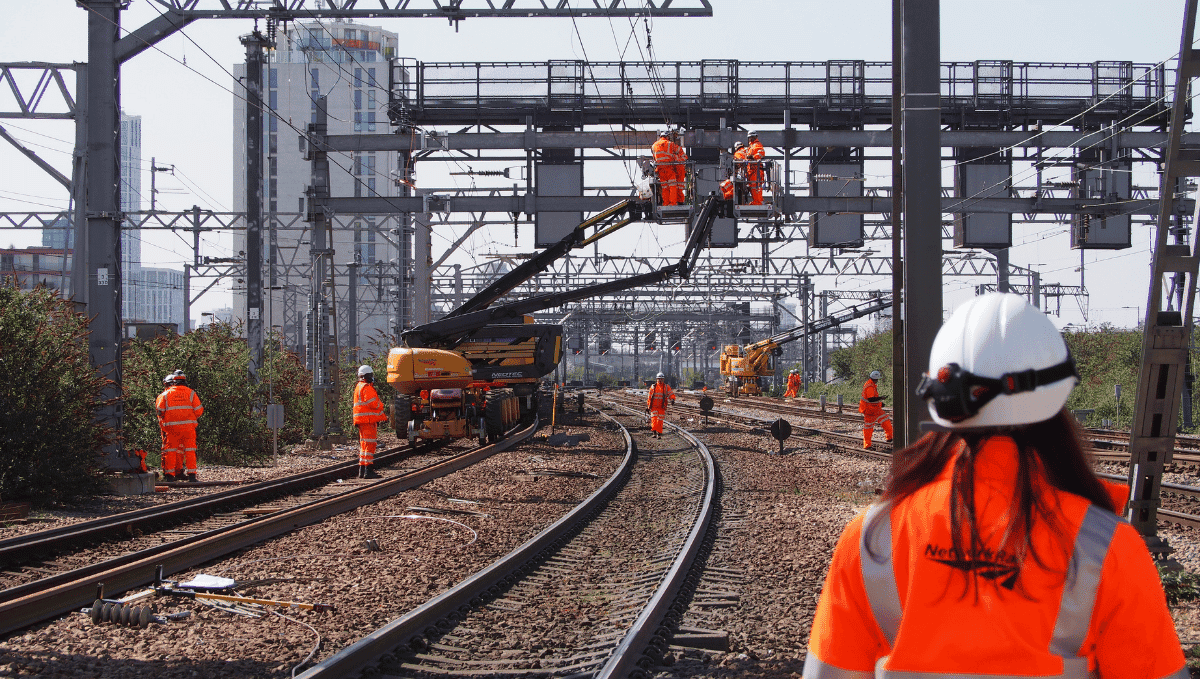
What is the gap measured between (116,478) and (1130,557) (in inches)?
567

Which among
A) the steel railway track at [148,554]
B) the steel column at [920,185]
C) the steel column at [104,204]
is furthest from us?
the steel column at [104,204]

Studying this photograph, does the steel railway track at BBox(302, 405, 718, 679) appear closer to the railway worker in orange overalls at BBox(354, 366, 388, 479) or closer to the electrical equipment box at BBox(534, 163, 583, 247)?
the railway worker in orange overalls at BBox(354, 366, 388, 479)

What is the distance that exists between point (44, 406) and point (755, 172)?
1397 centimetres

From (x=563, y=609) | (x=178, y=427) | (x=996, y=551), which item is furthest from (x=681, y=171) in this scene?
(x=996, y=551)

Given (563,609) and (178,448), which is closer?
(563,609)

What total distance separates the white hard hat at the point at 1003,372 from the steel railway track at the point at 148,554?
667 cm

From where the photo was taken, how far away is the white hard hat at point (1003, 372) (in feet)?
6.16

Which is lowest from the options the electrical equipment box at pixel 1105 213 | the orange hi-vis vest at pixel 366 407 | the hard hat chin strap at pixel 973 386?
the orange hi-vis vest at pixel 366 407

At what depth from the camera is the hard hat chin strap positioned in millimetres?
1874

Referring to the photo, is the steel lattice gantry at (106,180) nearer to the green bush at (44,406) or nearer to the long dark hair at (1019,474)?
the green bush at (44,406)

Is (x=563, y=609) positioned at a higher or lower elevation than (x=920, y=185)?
lower

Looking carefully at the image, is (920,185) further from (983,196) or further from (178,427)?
(983,196)

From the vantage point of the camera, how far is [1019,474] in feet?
6.09

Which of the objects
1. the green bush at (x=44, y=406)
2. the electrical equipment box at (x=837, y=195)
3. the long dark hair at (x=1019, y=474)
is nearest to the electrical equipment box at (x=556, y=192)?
the electrical equipment box at (x=837, y=195)
